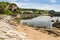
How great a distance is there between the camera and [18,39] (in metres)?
20.0

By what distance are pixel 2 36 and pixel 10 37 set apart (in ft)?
2.77

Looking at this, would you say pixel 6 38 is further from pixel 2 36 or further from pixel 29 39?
pixel 29 39

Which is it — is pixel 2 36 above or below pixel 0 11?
above

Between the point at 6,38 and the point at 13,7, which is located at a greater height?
the point at 6,38

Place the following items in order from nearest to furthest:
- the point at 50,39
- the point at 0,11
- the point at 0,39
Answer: the point at 0,39 < the point at 50,39 < the point at 0,11

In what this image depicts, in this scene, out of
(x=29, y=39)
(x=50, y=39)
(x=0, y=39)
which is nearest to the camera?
(x=0, y=39)

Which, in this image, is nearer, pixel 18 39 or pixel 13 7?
pixel 18 39

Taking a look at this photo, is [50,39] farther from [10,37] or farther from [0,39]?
[0,39]

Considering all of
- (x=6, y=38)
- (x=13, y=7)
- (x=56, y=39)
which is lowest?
(x=13, y=7)

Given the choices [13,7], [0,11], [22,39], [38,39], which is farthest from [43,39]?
[13,7]

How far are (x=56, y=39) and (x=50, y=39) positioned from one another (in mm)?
841

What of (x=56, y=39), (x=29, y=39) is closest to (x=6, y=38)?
(x=29, y=39)

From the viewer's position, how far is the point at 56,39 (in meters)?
23.9

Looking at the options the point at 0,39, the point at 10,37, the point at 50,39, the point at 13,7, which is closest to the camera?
the point at 0,39
